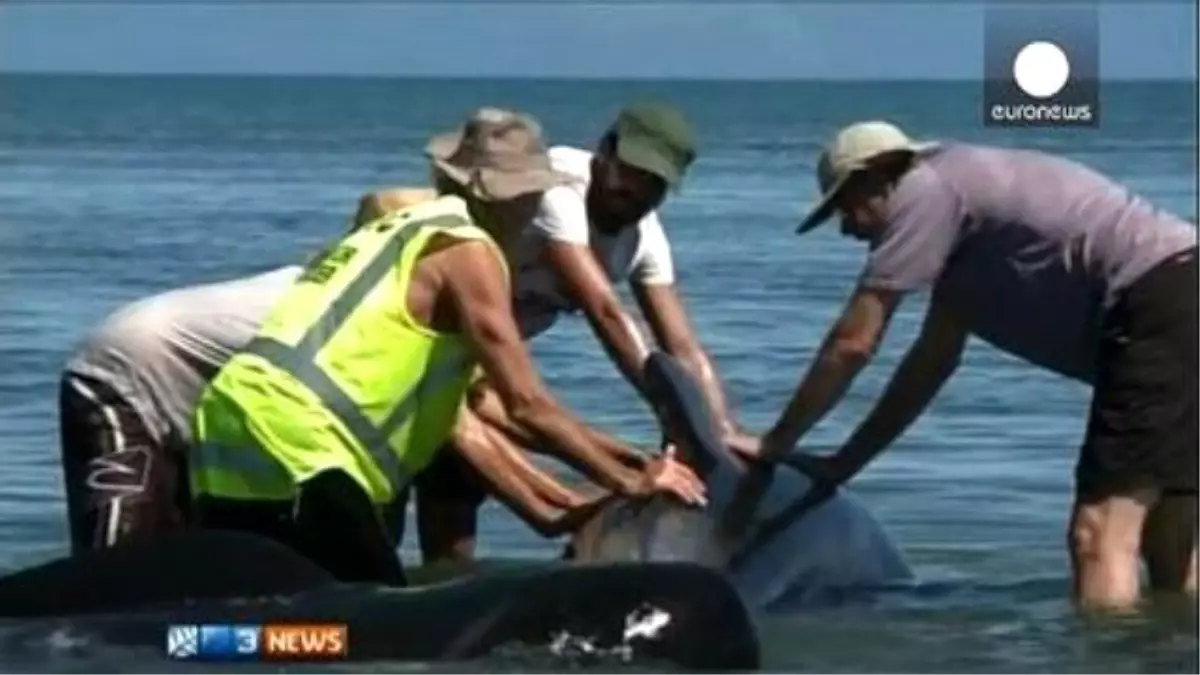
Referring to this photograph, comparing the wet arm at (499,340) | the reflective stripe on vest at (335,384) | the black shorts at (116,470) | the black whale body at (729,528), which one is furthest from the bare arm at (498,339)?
the black shorts at (116,470)

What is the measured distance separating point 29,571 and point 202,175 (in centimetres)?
2831

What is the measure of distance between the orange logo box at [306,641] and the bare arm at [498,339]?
55cm

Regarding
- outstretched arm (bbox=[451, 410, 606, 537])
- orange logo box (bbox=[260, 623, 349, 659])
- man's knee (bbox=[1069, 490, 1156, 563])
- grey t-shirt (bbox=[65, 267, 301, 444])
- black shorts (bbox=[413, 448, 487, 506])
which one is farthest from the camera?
black shorts (bbox=[413, 448, 487, 506])

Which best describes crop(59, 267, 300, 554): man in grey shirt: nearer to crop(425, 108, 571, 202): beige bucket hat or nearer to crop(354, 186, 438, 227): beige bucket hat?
crop(354, 186, 438, 227): beige bucket hat

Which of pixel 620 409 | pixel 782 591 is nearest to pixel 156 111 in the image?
pixel 620 409

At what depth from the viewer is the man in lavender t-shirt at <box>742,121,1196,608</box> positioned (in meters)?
7.23

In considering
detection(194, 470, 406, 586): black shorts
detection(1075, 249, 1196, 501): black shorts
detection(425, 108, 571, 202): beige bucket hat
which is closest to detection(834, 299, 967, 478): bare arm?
detection(1075, 249, 1196, 501): black shorts

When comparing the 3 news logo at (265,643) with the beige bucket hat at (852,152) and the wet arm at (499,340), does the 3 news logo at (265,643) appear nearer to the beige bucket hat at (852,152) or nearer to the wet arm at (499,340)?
the wet arm at (499,340)

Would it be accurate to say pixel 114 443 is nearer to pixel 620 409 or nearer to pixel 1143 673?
pixel 1143 673

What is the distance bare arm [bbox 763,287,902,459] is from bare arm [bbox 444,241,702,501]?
0.78 m

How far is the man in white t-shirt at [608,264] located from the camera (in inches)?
293

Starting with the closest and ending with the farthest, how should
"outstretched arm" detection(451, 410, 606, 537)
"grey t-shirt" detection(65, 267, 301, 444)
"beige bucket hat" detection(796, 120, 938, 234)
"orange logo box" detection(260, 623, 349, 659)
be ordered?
"orange logo box" detection(260, 623, 349, 659)
"beige bucket hat" detection(796, 120, 938, 234)
"grey t-shirt" detection(65, 267, 301, 444)
"outstretched arm" detection(451, 410, 606, 537)

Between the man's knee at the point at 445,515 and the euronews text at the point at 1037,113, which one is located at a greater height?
the euronews text at the point at 1037,113

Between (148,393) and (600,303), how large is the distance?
1.11 metres
